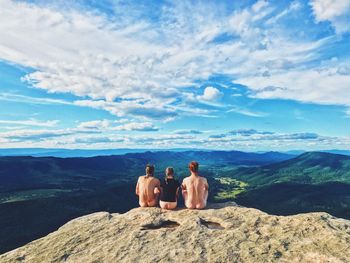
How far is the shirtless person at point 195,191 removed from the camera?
869 inches

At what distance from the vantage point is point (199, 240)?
16797 millimetres

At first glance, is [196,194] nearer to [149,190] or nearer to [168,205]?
[168,205]

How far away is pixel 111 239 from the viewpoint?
18047 mm

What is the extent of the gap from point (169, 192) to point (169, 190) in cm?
17

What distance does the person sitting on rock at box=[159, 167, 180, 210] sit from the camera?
2236 cm

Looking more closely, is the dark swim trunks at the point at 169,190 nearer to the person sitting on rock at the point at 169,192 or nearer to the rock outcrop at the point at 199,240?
the person sitting on rock at the point at 169,192

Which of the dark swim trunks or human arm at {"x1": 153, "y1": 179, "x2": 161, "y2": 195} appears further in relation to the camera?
human arm at {"x1": 153, "y1": 179, "x2": 161, "y2": 195}

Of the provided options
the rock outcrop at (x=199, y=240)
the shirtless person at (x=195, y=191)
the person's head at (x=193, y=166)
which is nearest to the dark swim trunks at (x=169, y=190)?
the shirtless person at (x=195, y=191)

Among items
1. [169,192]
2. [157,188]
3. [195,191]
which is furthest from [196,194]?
[157,188]

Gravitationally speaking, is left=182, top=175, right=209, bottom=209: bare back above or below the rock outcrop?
above

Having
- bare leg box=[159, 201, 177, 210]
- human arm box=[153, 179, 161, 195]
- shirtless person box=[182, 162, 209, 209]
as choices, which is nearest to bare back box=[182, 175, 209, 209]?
shirtless person box=[182, 162, 209, 209]

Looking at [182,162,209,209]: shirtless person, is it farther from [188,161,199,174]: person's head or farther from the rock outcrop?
the rock outcrop

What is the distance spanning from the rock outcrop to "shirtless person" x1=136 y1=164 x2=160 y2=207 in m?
2.47

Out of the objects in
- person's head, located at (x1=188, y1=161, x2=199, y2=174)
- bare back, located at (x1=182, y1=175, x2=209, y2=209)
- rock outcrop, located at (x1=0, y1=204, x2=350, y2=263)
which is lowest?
rock outcrop, located at (x1=0, y1=204, x2=350, y2=263)
